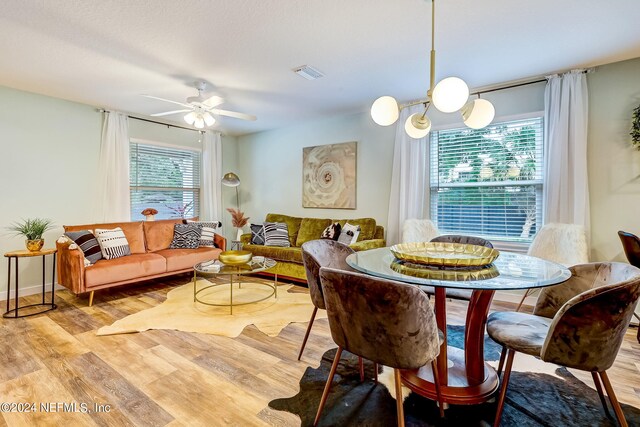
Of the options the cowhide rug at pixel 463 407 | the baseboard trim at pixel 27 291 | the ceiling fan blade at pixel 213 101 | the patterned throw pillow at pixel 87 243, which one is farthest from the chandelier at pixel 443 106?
the baseboard trim at pixel 27 291

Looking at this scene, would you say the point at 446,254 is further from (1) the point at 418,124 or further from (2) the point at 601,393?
(2) the point at 601,393

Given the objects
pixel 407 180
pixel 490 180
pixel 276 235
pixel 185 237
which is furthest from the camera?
pixel 276 235

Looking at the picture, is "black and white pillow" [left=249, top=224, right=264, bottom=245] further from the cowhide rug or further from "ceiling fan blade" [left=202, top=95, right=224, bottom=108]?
the cowhide rug

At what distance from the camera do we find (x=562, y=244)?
3.04 meters

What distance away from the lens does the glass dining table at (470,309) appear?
155 cm

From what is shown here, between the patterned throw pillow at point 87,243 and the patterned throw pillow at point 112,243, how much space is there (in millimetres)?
55

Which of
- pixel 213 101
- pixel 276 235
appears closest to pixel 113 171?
pixel 213 101

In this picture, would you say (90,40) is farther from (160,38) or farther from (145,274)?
(145,274)

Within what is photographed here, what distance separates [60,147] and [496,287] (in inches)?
198

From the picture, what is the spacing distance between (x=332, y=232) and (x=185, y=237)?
2.16 m

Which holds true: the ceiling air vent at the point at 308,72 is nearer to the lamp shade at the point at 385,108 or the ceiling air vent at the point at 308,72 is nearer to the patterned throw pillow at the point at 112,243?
the lamp shade at the point at 385,108

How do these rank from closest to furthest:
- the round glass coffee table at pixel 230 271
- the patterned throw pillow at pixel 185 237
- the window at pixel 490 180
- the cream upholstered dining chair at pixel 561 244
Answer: the cream upholstered dining chair at pixel 561 244, the round glass coffee table at pixel 230 271, the window at pixel 490 180, the patterned throw pillow at pixel 185 237

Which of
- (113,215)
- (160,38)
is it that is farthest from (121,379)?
(113,215)

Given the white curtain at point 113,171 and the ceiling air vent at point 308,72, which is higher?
the ceiling air vent at point 308,72
